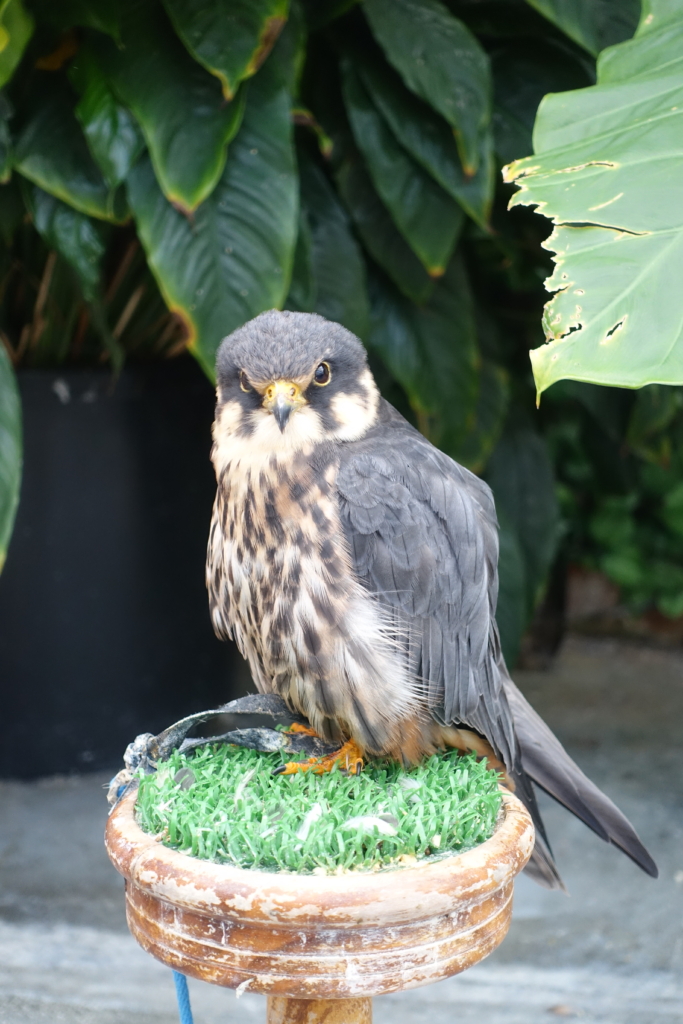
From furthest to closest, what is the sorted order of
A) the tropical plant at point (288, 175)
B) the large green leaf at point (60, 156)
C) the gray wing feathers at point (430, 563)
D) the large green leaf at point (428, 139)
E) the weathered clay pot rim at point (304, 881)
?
1. the large green leaf at point (428, 139)
2. the large green leaf at point (60, 156)
3. the tropical plant at point (288, 175)
4. the gray wing feathers at point (430, 563)
5. the weathered clay pot rim at point (304, 881)

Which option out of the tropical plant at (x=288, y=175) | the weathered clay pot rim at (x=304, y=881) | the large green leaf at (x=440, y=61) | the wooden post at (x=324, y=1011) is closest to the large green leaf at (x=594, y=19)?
the tropical plant at (x=288, y=175)

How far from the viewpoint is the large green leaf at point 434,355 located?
7.68 ft

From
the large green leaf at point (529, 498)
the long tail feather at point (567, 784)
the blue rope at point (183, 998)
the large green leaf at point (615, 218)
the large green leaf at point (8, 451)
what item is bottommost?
the blue rope at point (183, 998)

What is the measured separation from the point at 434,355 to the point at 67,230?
88 centimetres

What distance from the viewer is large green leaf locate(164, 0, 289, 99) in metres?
1.80

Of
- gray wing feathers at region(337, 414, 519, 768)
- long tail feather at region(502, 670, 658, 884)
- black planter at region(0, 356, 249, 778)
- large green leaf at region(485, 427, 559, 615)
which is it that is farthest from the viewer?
large green leaf at region(485, 427, 559, 615)

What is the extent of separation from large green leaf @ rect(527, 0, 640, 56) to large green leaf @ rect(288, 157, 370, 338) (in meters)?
0.61

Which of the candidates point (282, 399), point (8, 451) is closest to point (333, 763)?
point (282, 399)

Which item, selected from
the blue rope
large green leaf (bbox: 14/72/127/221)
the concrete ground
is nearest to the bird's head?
the blue rope

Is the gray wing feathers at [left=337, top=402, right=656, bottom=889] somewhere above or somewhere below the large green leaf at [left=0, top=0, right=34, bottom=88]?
below

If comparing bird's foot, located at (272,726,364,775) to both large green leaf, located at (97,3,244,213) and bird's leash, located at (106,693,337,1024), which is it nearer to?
bird's leash, located at (106,693,337,1024)

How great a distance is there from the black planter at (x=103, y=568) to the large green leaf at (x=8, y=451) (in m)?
0.60

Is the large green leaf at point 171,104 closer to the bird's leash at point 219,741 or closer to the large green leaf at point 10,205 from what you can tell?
the large green leaf at point 10,205

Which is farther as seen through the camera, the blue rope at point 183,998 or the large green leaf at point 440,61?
the large green leaf at point 440,61
